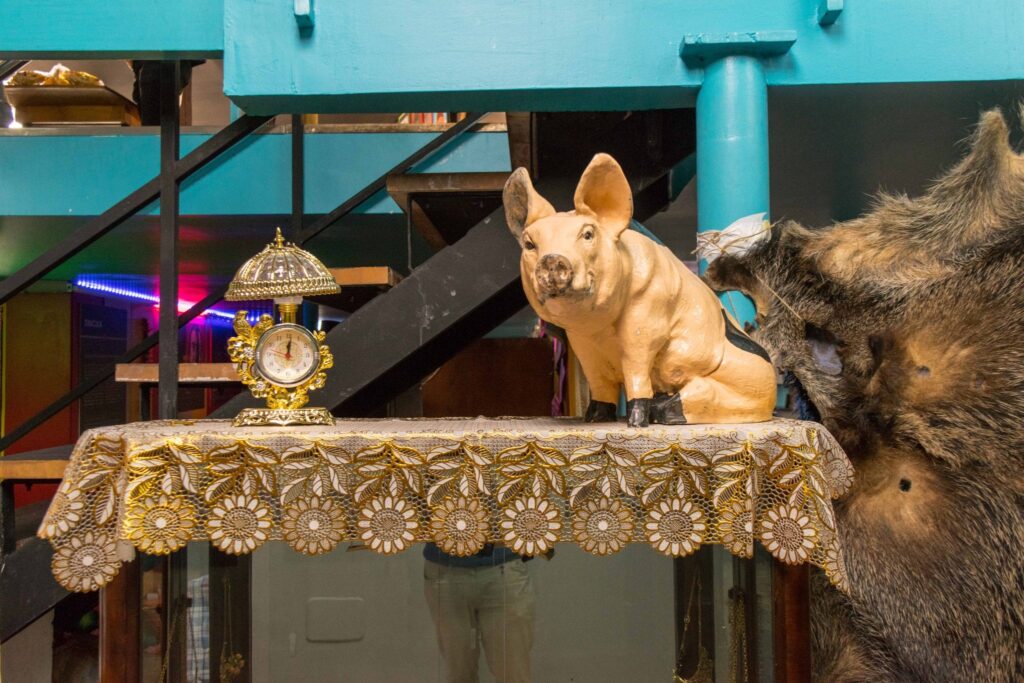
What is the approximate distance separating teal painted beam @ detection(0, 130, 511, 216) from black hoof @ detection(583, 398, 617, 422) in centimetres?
178

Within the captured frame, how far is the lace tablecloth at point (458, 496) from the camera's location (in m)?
1.35

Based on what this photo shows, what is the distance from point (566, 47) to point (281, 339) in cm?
108

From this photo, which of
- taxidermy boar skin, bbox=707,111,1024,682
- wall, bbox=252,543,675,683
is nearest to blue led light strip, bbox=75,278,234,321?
wall, bbox=252,543,675,683

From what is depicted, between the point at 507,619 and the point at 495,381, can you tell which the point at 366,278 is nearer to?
the point at 507,619

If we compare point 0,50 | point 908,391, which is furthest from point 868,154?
point 0,50

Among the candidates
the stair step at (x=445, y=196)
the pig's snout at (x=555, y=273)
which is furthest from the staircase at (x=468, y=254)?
the pig's snout at (x=555, y=273)

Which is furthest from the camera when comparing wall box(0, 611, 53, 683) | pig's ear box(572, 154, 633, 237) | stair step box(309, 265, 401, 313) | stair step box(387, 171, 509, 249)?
wall box(0, 611, 53, 683)

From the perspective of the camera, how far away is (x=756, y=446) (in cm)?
137

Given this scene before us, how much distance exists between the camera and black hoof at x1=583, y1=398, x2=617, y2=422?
1662mm

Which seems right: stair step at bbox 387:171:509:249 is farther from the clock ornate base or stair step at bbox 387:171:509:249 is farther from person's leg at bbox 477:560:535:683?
person's leg at bbox 477:560:535:683

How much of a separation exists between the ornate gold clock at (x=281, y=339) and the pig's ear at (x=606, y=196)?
Answer: 0.60 meters

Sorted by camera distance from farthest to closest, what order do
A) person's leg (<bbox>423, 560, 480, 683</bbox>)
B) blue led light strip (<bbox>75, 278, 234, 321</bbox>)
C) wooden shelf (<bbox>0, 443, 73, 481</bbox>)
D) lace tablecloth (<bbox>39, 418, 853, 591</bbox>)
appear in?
blue led light strip (<bbox>75, 278, 234, 321</bbox>) → wooden shelf (<bbox>0, 443, 73, 481</bbox>) → person's leg (<bbox>423, 560, 480, 683</bbox>) → lace tablecloth (<bbox>39, 418, 853, 591</bbox>)

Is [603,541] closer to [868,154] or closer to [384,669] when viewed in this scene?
[384,669]

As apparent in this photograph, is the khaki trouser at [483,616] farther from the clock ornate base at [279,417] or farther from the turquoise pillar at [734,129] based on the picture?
the turquoise pillar at [734,129]
